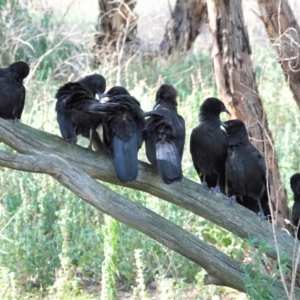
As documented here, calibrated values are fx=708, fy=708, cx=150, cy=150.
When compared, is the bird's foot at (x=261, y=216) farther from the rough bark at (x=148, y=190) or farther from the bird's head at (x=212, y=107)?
the bird's head at (x=212, y=107)

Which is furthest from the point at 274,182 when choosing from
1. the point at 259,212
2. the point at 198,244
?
the point at 198,244

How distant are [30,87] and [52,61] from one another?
259 cm

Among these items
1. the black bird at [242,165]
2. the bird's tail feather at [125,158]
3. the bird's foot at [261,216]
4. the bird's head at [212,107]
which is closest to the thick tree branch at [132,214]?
the bird's tail feather at [125,158]

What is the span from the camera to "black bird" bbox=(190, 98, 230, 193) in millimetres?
5273

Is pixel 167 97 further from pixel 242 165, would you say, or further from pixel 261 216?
pixel 261 216

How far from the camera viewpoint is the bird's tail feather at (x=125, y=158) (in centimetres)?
446

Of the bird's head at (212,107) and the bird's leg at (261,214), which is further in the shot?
the bird's head at (212,107)

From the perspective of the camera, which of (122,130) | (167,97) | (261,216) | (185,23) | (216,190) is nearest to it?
(122,130)

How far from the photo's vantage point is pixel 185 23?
14.0 m

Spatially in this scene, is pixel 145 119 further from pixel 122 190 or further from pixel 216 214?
pixel 122 190

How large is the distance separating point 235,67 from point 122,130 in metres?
1.78

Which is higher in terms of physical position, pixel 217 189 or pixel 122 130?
pixel 122 130

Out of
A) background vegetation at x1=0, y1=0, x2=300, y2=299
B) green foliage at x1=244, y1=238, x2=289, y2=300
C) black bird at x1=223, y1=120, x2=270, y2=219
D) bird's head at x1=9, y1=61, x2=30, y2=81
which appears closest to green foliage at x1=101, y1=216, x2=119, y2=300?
background vegetation at x1=0, y1=0, x2=300, y2=299

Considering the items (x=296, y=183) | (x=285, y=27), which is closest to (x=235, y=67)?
(x=285, y=27)
